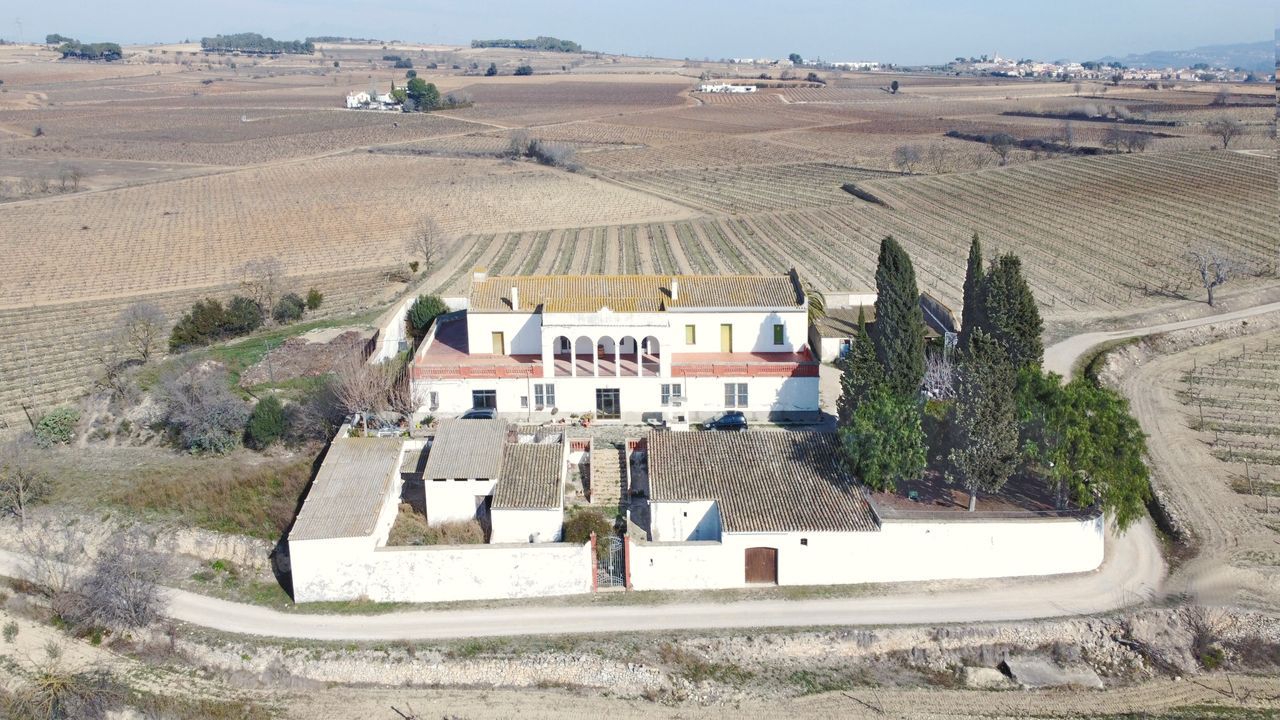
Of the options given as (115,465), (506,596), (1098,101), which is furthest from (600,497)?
(1098,101)

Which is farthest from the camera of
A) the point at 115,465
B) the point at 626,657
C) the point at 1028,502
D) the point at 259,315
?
the point at 259,315

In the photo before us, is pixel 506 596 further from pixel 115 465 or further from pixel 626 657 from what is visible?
pixel 115 465

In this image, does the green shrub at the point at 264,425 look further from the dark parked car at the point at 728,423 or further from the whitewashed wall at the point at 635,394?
the dark parked car at the point at 728,423

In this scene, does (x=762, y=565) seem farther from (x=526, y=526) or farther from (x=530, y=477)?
(x=530, y=477)

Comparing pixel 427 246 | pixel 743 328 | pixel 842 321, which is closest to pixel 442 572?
pixel 743 328

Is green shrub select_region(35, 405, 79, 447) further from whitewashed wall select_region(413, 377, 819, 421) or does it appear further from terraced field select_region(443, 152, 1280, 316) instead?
terraced field select_region(443, 152, 1280, 316)

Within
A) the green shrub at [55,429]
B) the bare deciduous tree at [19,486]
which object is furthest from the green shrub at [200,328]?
the bare deciduous tree at [19,486]
